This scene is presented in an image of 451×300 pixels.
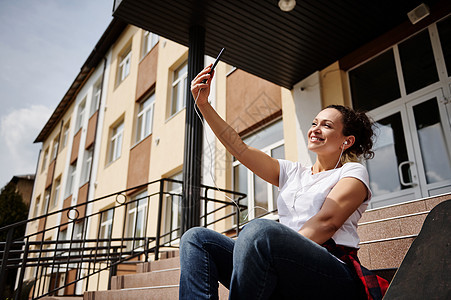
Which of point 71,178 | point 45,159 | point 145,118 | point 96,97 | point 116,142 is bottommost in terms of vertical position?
point 71,178

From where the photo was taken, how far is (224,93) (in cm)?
786

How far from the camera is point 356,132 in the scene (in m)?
2.03

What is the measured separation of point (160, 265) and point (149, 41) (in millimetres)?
8635

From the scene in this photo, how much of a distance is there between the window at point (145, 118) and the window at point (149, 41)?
167 centimetres

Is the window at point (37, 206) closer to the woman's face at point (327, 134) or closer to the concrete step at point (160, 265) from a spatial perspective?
the concrete step at point (160, 265)

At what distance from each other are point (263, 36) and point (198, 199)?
8.08 feet

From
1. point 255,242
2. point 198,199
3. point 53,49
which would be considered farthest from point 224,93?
point 53,49

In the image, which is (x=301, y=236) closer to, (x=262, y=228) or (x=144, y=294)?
(x=262, y=228)

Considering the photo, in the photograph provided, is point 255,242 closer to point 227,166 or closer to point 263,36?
point 263,36

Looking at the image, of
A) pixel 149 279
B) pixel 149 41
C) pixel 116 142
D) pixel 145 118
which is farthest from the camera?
pixel 116 142

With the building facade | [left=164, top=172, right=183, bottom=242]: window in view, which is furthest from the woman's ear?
[left=164, top=172, right=183, bottom=242]: window

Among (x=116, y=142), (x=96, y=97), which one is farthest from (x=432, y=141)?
(x=96, y=97)

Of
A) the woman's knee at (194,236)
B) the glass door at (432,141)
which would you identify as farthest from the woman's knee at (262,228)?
the glass door at (432,141)

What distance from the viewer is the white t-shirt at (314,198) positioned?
5.14ft
